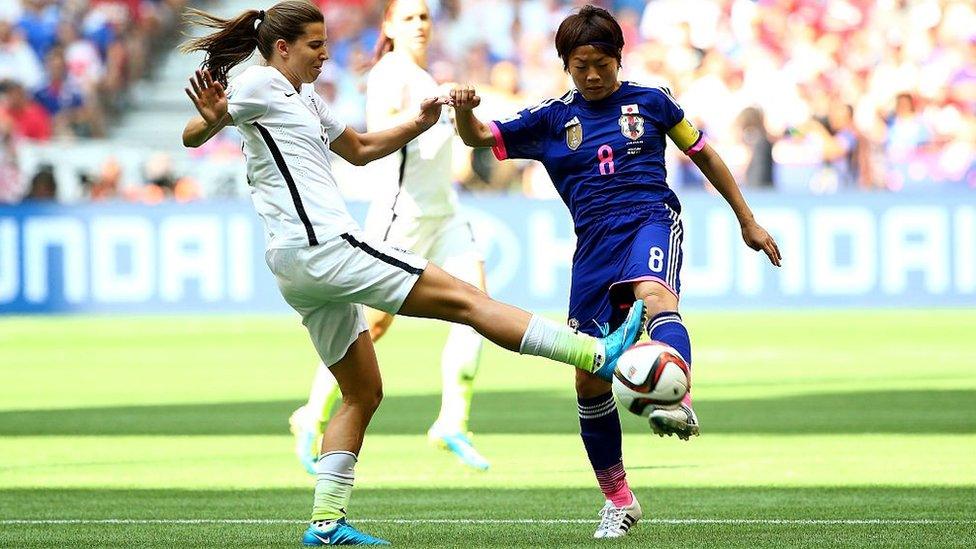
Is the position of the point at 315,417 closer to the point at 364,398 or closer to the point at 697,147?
the point at 364,398

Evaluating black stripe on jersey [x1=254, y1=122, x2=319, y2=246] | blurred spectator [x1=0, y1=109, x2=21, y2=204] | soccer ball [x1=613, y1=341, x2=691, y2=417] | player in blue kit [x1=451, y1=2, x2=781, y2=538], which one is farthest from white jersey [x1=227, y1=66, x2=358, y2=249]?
blurred spectator [x1=0, y1=109, x2=21, y2=204]

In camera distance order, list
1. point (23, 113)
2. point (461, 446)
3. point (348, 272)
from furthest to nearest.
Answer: point (23, 113) → point (461, 446) → point (348, 272)

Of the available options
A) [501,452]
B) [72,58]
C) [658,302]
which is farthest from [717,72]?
[658,302]

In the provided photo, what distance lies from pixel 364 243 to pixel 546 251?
13.8 metres

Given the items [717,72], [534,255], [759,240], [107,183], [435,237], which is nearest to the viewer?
[759,240]

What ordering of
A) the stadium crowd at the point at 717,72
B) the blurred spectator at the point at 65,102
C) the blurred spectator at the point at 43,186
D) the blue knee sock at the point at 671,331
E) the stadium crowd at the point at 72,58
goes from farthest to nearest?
the blurred spectator at the point at 65,102 → the stadium crowd at the point at 72,58 → the blurred spectator at the point at 43,186 → the stadium crowd at the point at 717,72 → the blue knee sock at the point at 671,331

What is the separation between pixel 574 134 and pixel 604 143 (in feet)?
0.46

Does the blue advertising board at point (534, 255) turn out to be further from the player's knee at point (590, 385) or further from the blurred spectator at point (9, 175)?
the player's knee at point (590, 385)

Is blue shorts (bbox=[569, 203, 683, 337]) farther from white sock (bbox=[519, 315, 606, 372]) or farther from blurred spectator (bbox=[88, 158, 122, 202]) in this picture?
blurred spectator (bbox=[88, 158, 122, 202])

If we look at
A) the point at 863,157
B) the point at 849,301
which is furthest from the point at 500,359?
the point at 863,157

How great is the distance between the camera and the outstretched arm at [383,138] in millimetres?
6277

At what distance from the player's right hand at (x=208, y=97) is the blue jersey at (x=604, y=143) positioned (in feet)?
4.25

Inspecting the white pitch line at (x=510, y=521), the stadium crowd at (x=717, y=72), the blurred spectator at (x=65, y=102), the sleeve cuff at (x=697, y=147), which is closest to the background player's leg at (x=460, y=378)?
the white pitch line at (x=510, y=521)

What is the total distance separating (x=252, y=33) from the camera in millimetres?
6090
